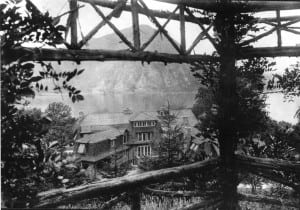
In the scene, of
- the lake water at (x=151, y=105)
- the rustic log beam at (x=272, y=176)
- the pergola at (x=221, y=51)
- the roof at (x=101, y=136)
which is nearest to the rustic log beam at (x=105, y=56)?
the pergola at (x=221, y=51)

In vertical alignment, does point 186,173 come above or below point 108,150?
above

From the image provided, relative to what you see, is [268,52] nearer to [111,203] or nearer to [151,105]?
[111,203]

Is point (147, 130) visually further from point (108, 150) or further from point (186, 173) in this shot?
point (186, 173)

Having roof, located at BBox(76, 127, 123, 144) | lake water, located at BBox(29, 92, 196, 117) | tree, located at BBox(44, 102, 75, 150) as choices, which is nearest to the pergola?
tree, located at BBox(44, 102, 75, 150)

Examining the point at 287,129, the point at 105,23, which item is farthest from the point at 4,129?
the point at 287,129

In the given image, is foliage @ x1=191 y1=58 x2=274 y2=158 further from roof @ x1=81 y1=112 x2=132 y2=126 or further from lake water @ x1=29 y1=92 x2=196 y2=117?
lake water @ x1=29 y1=92 x2=196 y2=117

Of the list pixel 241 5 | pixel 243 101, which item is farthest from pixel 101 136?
pixel 241 5
